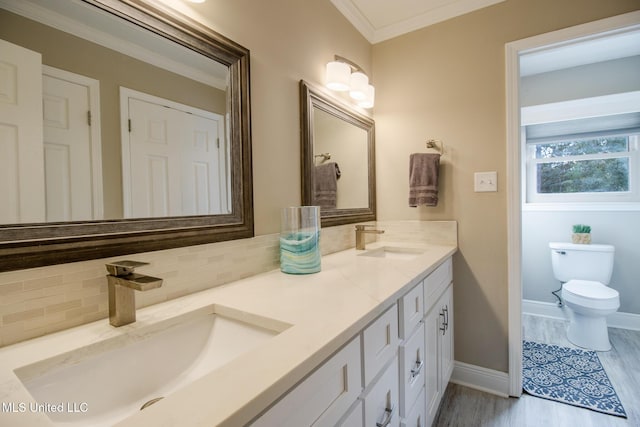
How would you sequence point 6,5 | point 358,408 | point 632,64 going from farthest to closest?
point 632,64 → point 358,408 → point 6,5

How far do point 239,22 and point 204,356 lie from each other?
1.16 meters

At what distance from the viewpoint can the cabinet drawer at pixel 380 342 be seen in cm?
81

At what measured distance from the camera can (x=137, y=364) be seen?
70cm

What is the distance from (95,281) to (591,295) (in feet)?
9.61

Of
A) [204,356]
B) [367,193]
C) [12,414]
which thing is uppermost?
[367,193]

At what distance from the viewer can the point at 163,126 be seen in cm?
93

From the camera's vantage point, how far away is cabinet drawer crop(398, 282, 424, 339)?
1.04 m

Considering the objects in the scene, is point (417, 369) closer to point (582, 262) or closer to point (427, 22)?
point (427, 22)

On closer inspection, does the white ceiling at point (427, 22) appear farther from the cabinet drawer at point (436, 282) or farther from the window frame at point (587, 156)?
the cabinet drawer at point (436, 282)

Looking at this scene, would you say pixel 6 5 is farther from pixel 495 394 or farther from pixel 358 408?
pixel 495 394

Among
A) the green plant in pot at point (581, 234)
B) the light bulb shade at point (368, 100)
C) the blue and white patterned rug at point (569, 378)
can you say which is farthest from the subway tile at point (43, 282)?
the green plant in pot at point (581, 234)

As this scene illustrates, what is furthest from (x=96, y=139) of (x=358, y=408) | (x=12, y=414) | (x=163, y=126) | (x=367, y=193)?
(x=367, y=193)

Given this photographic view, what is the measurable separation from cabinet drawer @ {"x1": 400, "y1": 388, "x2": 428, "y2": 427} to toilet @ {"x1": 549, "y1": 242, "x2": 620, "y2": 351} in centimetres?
175

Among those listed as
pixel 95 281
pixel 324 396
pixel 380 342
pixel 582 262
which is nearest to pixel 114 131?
pixel 95 281
